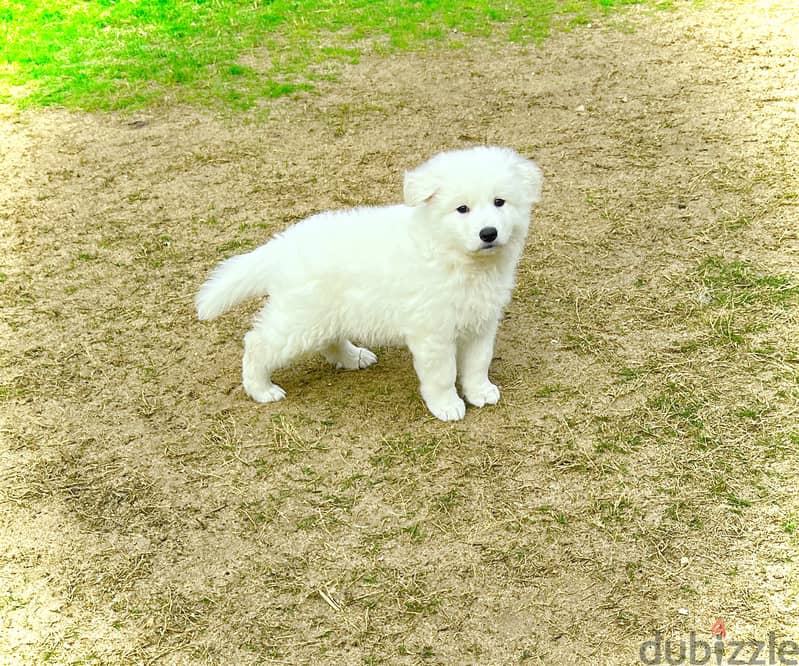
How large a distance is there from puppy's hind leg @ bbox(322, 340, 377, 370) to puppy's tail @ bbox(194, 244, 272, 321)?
591 mm

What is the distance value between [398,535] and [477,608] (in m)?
0.47

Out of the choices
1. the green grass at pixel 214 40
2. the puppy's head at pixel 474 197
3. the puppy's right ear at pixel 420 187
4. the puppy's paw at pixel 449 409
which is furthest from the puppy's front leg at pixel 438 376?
the green grass at pixel 214 40

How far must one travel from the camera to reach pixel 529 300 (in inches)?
186

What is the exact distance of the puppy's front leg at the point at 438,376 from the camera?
3.64m

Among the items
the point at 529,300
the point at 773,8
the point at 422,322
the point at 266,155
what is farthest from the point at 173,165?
the point at 773,8

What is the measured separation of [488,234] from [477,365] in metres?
0.79

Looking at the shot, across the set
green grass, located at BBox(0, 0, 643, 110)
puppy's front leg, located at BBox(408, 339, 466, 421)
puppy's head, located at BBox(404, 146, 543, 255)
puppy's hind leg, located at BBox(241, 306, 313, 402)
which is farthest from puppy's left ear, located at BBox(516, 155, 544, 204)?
green grass, located at BBox(0, 0, 643, 110)

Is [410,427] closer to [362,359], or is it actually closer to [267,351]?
[362,359]

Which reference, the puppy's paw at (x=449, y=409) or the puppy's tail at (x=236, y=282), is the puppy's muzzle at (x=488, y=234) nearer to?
the puppy's paw at (x=449, y=409)

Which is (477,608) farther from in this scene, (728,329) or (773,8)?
(773,8)

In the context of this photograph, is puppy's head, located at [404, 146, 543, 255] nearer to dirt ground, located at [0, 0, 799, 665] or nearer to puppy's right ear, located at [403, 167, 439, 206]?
puppy's right ear, located at [403, 167, 439, 206]

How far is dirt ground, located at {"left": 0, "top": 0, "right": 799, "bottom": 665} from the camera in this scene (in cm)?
293

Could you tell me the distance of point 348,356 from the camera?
4.30m

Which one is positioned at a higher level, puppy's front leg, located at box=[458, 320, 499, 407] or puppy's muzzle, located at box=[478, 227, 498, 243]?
puppy's muzzle, located at box=[478, 227, 498, 243]
